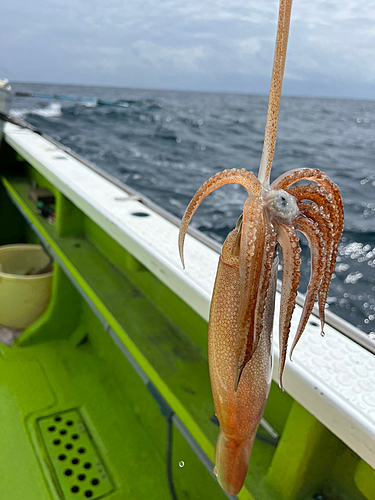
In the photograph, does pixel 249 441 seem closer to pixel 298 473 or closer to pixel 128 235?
pixel 298 473

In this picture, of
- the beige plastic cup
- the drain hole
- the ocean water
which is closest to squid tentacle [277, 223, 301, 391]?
the drain hole

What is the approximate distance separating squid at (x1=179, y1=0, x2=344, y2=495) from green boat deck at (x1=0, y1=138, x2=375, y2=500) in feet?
2.11

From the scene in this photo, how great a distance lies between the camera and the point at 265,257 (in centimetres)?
42

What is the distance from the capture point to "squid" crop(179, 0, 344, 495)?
42 cm

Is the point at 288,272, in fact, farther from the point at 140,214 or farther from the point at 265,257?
the point at 140,214

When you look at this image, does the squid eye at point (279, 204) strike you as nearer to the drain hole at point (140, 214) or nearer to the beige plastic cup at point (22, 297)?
the drain hole at point (140, 214)

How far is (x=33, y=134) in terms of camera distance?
374 centimetres

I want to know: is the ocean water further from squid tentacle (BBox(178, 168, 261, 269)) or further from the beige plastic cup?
squid tentacle (BBox(178, 168, 261, 269))

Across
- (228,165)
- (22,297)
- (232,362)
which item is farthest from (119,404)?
(228,165)

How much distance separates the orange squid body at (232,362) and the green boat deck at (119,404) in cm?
58

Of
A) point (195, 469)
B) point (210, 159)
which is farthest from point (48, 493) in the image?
point (210, 159)

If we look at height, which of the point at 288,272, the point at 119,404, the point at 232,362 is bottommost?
the point at 119,404

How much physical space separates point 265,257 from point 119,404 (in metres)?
1.91

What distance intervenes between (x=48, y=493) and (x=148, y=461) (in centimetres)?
44
